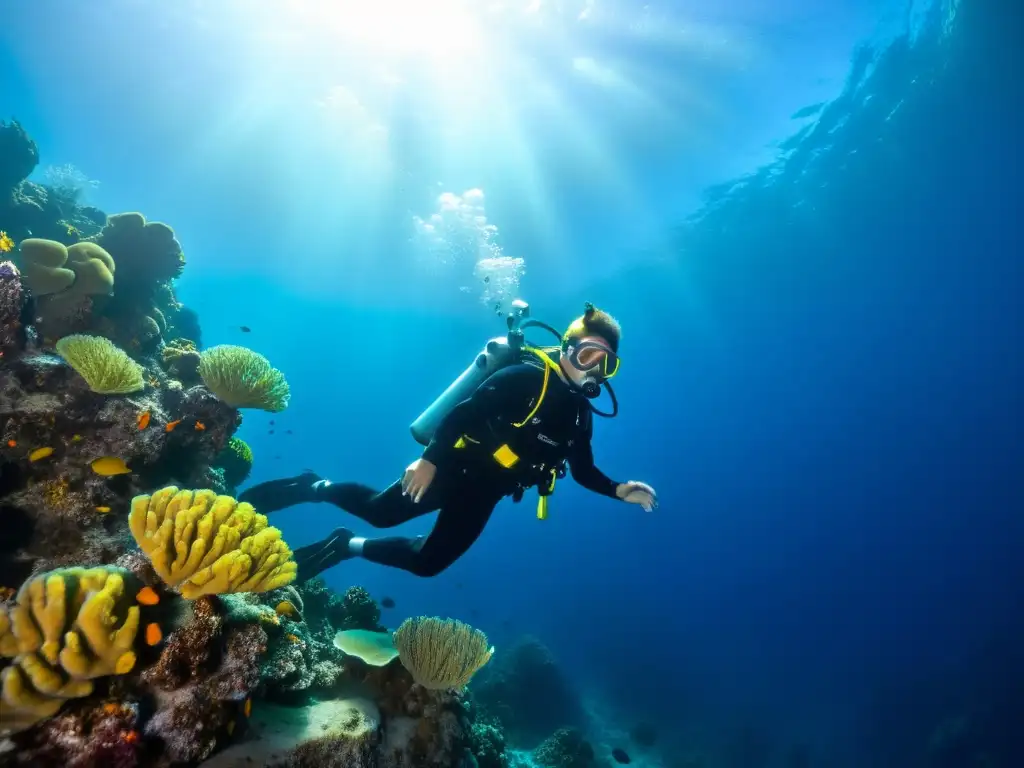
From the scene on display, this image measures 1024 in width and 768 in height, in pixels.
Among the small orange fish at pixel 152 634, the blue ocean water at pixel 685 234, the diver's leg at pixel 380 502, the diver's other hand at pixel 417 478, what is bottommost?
the small orange fish at pixel 152 634

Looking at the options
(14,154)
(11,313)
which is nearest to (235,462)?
(11,313)

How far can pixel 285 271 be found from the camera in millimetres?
53812

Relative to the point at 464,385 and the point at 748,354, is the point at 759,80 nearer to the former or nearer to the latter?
the point at 464,385

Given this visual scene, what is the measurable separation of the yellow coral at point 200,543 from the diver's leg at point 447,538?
2.46 metres

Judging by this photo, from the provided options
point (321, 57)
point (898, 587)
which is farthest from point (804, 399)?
point (321, 57)

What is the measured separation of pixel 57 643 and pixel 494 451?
376 centimetres

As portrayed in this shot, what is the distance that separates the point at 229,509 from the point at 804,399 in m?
82.7

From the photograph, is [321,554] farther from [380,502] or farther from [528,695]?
[528,695]

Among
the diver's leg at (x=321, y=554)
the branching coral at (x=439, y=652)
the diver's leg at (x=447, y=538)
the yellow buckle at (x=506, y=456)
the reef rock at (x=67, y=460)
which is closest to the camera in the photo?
the reef rock at (x=67, y=460)

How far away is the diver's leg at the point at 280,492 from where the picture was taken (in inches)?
265

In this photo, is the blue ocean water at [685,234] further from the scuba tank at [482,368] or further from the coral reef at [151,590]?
the coral reef at [151,590]

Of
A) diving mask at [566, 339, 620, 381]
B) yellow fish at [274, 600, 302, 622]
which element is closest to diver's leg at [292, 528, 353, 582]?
yellow fish at [274, 600, 302, 622]

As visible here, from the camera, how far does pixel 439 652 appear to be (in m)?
4.98

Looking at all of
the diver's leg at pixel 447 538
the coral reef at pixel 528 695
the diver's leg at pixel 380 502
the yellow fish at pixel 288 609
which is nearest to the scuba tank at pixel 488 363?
the diver's leg at pixel 380 502
